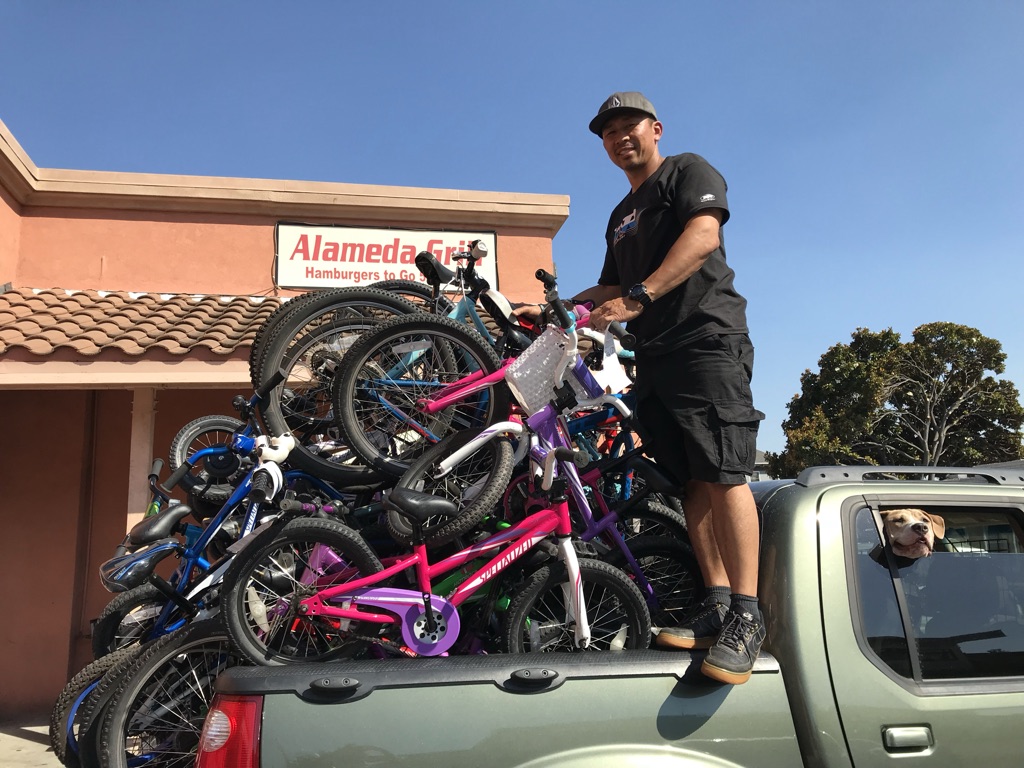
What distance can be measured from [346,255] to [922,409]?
2087 centimetres

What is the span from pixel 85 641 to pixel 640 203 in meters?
7.32

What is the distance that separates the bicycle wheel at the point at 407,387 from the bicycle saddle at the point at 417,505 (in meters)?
0.47

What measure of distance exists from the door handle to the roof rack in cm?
77

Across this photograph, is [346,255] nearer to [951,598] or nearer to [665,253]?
[665,253]

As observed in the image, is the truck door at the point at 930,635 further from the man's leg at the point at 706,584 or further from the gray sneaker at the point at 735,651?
the man's leg at the point at 706,584

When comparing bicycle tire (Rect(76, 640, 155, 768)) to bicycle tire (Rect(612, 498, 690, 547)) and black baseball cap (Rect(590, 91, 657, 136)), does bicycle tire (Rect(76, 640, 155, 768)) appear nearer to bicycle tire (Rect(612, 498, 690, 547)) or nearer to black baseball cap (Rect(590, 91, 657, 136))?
bicycle tire (Rect(612, 498, 690, 547))

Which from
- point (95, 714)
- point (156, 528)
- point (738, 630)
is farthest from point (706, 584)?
point (95, 714)

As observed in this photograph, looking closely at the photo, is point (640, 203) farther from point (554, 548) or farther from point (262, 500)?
point (262, 500)

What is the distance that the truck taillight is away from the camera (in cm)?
185

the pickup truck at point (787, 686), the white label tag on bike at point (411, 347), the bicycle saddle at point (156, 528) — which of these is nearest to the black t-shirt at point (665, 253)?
the pickup truck at point (787, 686)

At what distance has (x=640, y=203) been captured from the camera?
3094 millimetres

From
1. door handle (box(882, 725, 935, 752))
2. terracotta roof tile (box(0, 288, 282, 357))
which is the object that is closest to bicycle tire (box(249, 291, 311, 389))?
door handle (box(882, 725, 935, 752))

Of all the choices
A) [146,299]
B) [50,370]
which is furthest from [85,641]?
[146,299]

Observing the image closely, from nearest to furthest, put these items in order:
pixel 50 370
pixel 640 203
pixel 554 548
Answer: pixel 554 548, pixel 640 203, pixel 50 370
